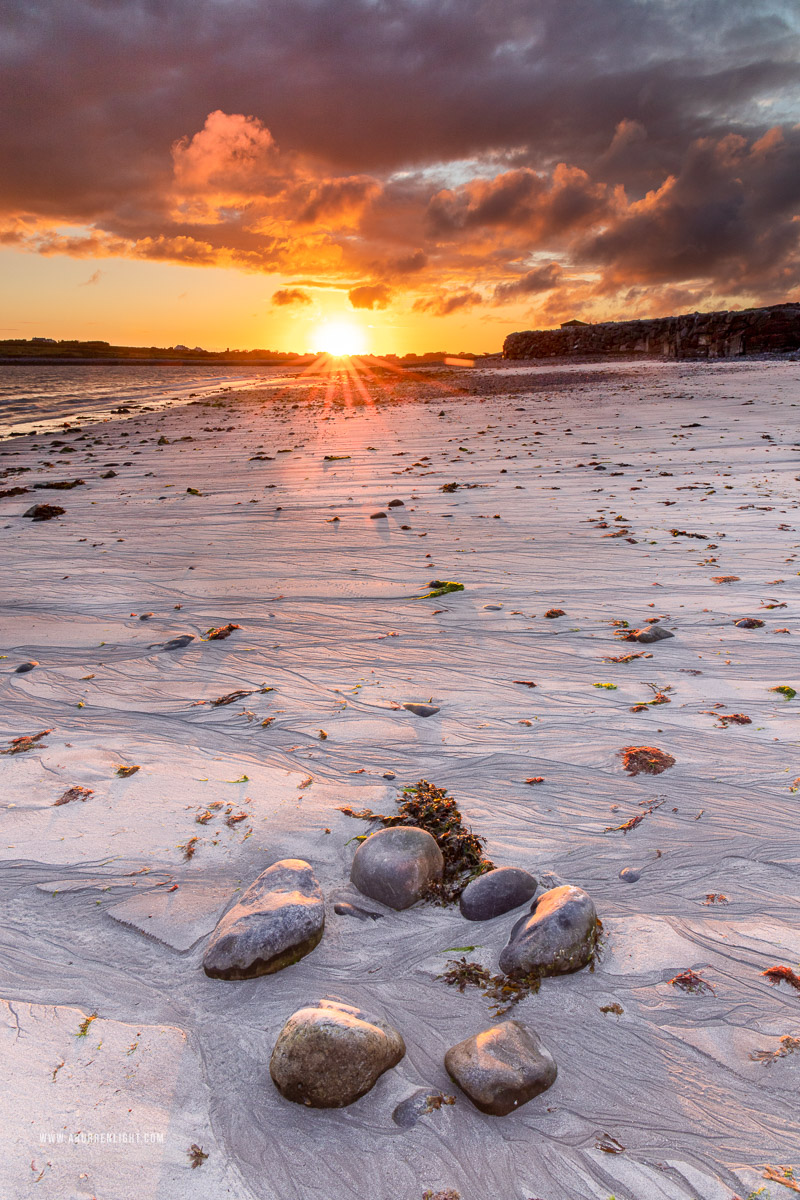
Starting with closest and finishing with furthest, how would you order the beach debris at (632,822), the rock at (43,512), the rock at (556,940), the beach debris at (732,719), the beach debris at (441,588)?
the rock at (556,940), the beach debris at (632,822), the beach debris at (732,719), the beach debris at (441,588), the rock at (43,512)

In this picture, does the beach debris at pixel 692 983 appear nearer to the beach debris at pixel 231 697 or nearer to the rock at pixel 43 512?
the beach debris at pixel 231 697

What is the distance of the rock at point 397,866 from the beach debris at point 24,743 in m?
1.94

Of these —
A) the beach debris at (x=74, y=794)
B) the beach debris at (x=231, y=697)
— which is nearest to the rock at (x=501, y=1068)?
the beach debris at (x=74, y=794)

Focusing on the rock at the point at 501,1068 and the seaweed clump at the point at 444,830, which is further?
the seaweed clump at the point at 444,830

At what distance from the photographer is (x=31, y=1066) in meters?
1.73

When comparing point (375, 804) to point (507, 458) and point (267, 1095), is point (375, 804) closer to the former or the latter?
point (267, 1095)

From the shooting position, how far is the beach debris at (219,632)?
4496 mm

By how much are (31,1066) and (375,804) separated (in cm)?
143

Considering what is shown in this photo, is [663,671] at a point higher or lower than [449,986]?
Answer: higher

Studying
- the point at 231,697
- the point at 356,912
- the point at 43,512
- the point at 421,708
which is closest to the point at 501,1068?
the point at 356,912

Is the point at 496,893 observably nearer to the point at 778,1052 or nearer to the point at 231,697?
the point at 778,1052

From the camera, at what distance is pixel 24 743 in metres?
3.31

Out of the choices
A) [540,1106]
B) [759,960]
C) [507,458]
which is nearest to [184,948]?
[540,1106]

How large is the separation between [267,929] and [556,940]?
903 millimetres
